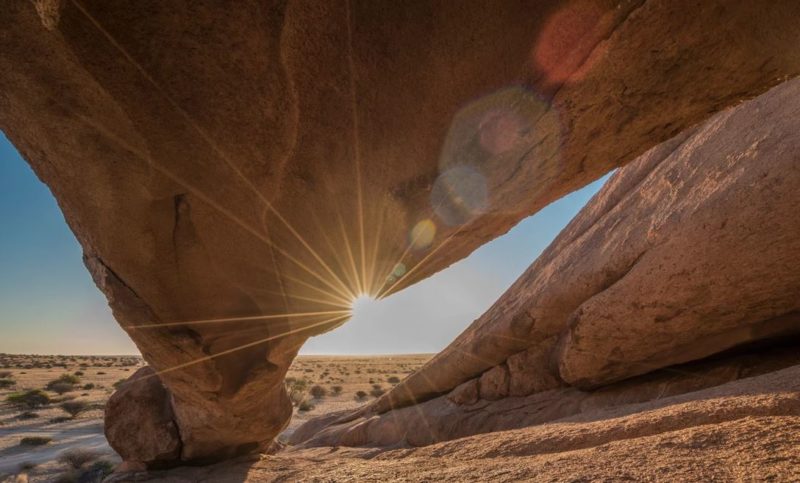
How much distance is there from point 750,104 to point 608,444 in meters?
5.71

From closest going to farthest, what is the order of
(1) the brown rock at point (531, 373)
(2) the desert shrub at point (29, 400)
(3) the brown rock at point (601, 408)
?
1. (3) the brown rock at point (601, 408)
2. (1) the brown rock at point (531, 373)
3. (2) the desert shrub at point (29, 400)

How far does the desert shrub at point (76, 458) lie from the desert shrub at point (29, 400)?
39.3 ft

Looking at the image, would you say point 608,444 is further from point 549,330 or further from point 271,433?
point 271,433

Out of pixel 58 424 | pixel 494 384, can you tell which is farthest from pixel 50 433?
pixel 494 384

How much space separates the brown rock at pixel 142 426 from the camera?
8117 millimetres

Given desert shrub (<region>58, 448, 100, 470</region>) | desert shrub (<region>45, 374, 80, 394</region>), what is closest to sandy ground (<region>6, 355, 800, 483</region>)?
desert shrub (<region>58, 448, 100, 470</region>)

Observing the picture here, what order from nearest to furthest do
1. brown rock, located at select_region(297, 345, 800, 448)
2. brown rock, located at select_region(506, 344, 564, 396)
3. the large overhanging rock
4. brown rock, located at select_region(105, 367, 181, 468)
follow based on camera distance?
the large overhanging rock < brown rock, located at select_region(297, 345, 800, 448) < brown rock, located at select_region(105, 367, 181, 468) < brown rock, located at select_region(506, 344, 564, 396)

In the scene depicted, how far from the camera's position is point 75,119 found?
2.67 m

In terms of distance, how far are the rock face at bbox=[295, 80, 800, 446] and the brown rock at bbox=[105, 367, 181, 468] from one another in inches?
218

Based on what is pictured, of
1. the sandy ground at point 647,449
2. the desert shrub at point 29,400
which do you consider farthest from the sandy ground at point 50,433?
the sandy ground at point 647,449

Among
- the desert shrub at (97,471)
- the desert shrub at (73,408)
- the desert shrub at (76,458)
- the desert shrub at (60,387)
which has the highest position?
the desert shrub at (60,387)

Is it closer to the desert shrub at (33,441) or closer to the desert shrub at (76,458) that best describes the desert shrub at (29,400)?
the desert shrub at (33,441)

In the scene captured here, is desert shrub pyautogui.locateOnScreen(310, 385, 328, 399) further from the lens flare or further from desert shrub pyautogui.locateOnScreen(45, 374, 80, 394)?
the lens flare

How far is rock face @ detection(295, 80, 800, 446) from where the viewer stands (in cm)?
495
